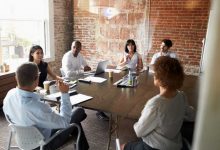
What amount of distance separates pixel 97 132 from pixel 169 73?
1835 millimetres

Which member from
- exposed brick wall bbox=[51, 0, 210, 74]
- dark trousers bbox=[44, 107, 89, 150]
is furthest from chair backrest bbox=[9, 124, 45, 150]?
exposed brick wall bbox=[51, 0, 210, 74]

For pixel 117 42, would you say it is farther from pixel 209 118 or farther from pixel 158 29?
pixel 209 118

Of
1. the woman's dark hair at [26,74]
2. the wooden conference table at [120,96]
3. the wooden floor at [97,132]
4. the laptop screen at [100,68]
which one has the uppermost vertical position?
the woman's dark hair at [26,74]

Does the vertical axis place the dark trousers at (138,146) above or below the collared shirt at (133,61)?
below

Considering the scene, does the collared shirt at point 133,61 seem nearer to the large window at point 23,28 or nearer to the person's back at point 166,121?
the large window at point 23,28

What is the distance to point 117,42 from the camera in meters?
5.52

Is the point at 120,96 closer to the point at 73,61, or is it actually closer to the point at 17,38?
the point at 73,61

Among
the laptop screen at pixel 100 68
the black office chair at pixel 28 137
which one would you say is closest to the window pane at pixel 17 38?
the laptop screen at pixel 100 68

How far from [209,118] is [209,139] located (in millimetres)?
34

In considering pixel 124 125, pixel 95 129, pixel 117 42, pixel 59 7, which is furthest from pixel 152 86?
pixel 59 7

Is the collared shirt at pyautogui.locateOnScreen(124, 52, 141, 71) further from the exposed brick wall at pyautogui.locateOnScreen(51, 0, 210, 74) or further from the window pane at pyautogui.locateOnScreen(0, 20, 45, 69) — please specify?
the window pane at pyautogui.locateOnScreen(0, 20, 45, 69)

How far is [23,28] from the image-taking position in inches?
189

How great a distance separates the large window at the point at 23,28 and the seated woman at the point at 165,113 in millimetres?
3366

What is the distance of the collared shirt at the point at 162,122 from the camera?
1.66 meters
